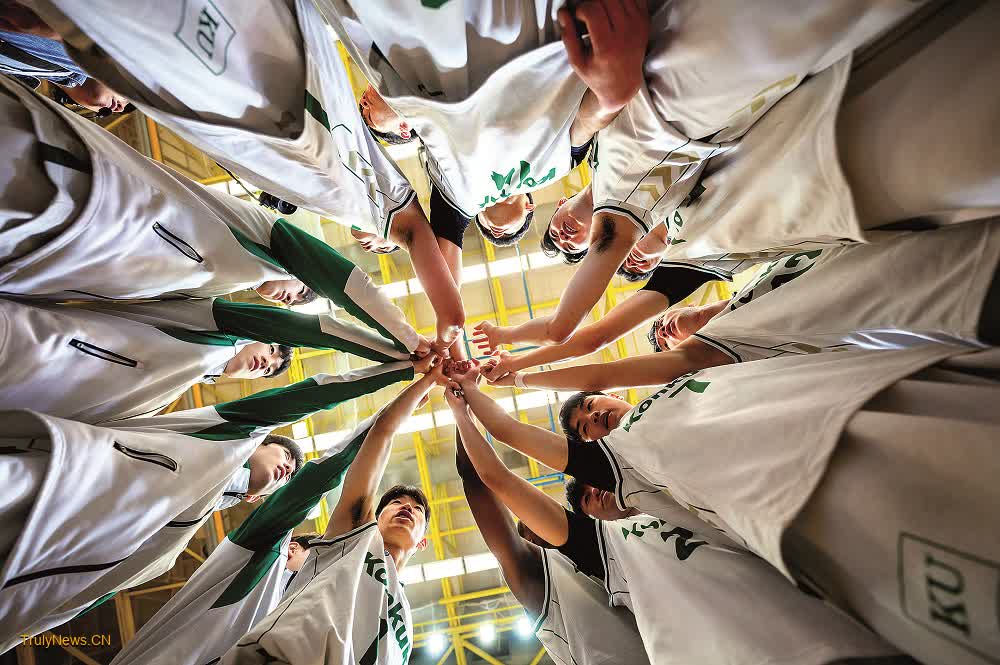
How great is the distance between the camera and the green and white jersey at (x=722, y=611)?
1015 mm

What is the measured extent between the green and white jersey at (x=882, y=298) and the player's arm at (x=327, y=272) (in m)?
1.85

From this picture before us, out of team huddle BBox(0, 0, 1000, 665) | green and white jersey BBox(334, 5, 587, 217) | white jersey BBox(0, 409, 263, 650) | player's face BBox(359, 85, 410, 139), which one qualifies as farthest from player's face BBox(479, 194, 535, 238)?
white jersey BBox(0, 409, 263, 650)

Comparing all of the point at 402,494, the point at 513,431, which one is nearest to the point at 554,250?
the point at 513,431

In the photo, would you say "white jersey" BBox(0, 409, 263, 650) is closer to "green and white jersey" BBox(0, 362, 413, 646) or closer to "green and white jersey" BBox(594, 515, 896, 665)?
"green and white jersey" BBox(0, 362, 413, 646)

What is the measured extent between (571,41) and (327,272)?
1623mm

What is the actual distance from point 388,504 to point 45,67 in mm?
3820

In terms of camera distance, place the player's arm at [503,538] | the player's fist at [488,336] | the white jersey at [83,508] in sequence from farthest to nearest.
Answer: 1. the player's fist at [488,336]
2. the player's arm at [503,538]
3. the white jersey at [83,508]

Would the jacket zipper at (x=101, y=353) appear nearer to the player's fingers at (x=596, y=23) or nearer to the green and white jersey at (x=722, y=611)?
the player's fingers at (x=596, y=23)

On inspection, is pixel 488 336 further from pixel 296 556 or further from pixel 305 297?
pixel 296 556

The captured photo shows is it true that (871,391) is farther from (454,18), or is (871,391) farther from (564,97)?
(454,18)

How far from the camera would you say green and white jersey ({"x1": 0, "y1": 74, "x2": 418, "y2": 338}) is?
1.49 metres

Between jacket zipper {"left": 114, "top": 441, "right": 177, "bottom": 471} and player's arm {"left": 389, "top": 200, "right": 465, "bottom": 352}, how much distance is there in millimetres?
1406

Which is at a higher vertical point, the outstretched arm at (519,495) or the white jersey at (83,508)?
the white jersey at (83,508)

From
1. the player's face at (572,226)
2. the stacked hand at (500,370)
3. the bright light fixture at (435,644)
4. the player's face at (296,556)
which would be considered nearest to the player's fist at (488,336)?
the stacked hand at (500,370)
